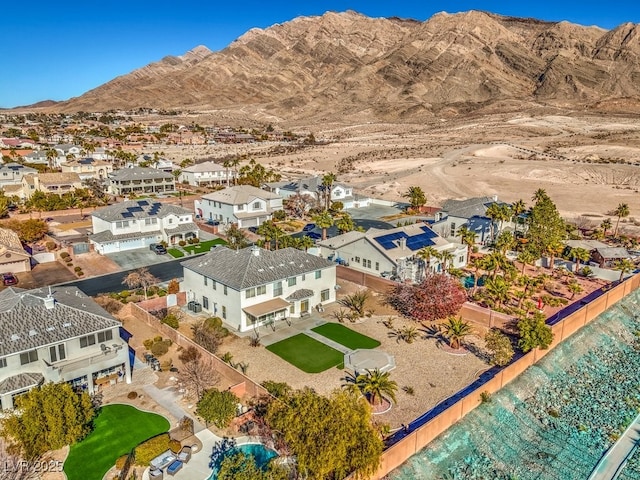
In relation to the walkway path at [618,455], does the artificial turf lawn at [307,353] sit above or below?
above

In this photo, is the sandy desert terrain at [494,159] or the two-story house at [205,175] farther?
the two-story house at [205,175]

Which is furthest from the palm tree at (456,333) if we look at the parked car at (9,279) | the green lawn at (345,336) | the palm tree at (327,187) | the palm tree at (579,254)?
the palm tree at (327,187)

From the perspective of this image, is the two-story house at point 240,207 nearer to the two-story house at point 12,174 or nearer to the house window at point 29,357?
the two-story house at point 12,174

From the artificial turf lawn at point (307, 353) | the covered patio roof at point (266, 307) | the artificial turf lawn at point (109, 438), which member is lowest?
the artificial turf lawn at point (307, 353)

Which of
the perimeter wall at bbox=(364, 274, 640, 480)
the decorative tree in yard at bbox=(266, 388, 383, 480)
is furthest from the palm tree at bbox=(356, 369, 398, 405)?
the decorative tree in yard at bbox=(266, 388, 383, 480)

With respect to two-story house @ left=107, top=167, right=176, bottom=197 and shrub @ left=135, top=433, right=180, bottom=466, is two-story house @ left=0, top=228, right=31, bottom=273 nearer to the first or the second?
shrub @ left=135, top=433, right=180, bottom=466

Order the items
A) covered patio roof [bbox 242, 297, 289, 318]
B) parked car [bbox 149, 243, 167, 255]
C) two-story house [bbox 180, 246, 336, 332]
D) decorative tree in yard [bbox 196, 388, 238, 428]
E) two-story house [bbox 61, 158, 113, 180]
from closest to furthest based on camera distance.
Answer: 1. decorative tree in yard [bbox 196, 388, 238, 428]
2. covered patio roof [bbox 242, 297, 289, 318]
3. two-story house [bbox 180, 246, 336, 332]
4. parked car [bbox 149, 243, 167, 255]
5. two-story house [bbox 61, 158, 113, 180]

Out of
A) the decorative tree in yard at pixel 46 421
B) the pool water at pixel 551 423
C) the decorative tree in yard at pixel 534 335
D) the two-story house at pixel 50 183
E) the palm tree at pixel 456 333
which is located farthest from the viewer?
the two-story house at pixel 50 183

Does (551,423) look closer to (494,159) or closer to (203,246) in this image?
(203,246)
